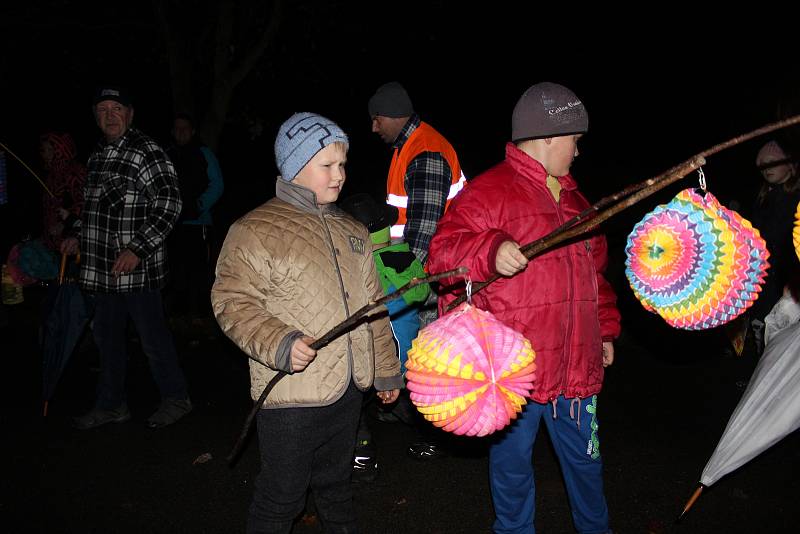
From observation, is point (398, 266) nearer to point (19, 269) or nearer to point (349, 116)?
point (19, 269)

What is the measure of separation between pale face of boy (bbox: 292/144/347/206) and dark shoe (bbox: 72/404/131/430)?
2738 mm

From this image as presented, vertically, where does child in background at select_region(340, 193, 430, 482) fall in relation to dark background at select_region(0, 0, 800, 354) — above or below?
below

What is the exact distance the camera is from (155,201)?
4.44m

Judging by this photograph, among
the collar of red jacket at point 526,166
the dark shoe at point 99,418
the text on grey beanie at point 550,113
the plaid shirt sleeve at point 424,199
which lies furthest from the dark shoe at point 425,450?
the text on grey beanie at point 550,113

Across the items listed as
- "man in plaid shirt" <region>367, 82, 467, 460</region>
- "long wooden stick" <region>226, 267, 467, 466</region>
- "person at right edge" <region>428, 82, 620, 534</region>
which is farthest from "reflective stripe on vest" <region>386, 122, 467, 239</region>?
"long wooden stick" <region>226, 267, 467, 466</region>

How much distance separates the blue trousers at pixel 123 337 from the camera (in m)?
4.51

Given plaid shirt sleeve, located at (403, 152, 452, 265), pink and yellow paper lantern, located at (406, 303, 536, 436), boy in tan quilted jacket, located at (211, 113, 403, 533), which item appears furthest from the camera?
plaid shirt sleeve, located at (403, 152, 452, 265)

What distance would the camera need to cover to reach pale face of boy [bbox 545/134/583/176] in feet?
9.51

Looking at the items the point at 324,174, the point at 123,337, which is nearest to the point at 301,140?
the point at 324,174

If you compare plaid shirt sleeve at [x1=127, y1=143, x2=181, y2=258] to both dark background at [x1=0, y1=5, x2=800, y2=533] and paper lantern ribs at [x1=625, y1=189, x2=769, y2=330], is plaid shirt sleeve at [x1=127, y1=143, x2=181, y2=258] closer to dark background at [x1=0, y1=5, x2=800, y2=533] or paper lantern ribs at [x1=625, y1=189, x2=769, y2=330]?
dark background at [x1=0, y1=5, x2=800, y2=533]

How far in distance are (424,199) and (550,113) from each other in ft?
4.37

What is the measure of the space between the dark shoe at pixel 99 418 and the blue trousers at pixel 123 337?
0.13 feet

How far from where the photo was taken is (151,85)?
51.6 feet

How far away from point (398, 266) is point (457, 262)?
1.05 m
